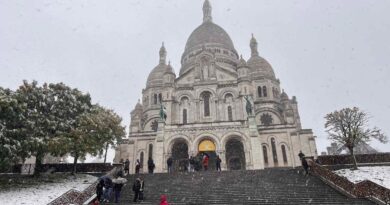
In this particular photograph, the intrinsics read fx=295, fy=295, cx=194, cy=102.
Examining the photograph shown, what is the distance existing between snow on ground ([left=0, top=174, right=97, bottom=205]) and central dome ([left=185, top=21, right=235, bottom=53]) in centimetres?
3300

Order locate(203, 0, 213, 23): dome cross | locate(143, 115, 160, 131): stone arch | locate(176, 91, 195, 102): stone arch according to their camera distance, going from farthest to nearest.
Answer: locate(203, 0, 213, 23): dome cross < locate(143, 115, 160, 131): stone arch < locate(176, 91, 195, 102): stone arch

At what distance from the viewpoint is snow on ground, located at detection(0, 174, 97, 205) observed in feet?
48.9

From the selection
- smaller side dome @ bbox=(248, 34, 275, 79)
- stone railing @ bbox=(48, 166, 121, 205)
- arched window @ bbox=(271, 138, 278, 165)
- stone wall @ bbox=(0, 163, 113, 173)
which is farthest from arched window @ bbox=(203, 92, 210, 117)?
stone railing @ bbox=(48, 166, 121, 205)

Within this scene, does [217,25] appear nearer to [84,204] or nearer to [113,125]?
[113,125]

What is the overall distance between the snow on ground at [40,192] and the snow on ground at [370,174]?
1639 centimetres

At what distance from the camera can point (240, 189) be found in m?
15.4

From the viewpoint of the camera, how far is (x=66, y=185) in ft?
59.9

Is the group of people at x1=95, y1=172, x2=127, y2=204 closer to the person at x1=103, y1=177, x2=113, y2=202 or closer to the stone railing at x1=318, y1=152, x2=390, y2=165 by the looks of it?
the person at x1=103, y1=177, x2=113, y2=202

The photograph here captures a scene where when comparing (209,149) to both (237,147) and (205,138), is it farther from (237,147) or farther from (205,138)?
(237,147)

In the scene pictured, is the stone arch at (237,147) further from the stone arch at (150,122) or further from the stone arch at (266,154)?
the stone arch at (150,122)

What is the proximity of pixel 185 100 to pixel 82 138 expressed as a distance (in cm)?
Result: 1646

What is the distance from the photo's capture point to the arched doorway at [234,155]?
30375 millimetres

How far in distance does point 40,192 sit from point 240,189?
11140 millimetres

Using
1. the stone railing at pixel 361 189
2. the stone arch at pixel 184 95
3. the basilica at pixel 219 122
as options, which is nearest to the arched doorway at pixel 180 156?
the basilica at pixel 219 122
